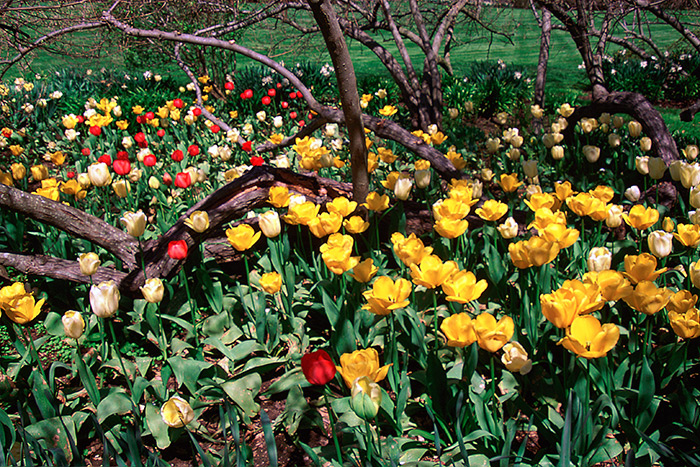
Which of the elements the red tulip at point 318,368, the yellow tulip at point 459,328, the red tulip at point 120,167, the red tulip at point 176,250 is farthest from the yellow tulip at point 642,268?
the red tulip at point 120,167

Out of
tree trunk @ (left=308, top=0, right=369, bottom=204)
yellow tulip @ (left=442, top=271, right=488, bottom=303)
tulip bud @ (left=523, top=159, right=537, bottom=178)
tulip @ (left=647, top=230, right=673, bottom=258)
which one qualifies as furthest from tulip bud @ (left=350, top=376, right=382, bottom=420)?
tulip bud @ (left=523, top=159, right=537, bottom=178)

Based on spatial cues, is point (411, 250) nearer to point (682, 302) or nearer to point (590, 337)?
point (590, 337)

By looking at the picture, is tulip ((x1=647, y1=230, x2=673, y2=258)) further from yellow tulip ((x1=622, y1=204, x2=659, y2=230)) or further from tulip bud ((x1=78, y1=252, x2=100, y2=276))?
tulip bud ((x1=78, y1=252, x2=100, y2=276))

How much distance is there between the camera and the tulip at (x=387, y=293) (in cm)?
147

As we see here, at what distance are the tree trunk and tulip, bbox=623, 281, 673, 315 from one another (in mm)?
1372

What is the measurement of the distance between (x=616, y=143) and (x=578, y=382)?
231 centimetres

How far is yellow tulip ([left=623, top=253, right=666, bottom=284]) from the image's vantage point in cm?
157

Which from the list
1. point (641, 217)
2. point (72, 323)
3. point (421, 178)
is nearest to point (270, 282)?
point (72, 323)

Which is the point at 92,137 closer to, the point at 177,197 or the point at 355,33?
the point at 177,197

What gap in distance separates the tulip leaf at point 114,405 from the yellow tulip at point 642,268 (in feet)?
5.65

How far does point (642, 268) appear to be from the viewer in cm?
159

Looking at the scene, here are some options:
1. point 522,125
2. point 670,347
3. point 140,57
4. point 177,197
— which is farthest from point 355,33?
point 140,57

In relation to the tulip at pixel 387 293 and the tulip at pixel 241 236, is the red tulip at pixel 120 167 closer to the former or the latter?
the tulip at pixel 241 236

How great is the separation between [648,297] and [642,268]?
0.12 metres
